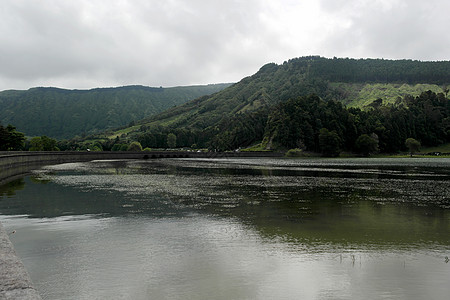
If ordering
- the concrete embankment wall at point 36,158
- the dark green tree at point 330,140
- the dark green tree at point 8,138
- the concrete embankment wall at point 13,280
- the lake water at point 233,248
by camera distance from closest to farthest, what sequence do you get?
1. the concrete embankment wall at point 13,280
2. the lake water at point 233,248
3. the concrete embankment wall at point 36,158
4. the dark green tree at point 8,138
5. the dark green tree at point 330,140

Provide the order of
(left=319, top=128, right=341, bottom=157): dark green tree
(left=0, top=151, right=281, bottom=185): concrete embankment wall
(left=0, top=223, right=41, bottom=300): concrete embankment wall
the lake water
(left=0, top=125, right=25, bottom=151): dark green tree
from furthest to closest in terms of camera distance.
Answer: (left=319, top=128, right=341, bottom=157): dark green tree, (left=0, top=125, right=25, bottom=151): dark green tree, (left=0, top=151, right=281, bottom=185): concrete embankment wall, the lake water, (left=0, top=223, right=41, bottom=300): concrete embankment wall

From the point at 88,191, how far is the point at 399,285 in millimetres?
35213

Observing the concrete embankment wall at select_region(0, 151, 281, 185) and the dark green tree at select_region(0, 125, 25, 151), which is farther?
the dark green tree at select_region(0, 125, 25, 151)

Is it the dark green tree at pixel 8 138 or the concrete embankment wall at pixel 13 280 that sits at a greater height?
the dark green tree at pixel 8 138

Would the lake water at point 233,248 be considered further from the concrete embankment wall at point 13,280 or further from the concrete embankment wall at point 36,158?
the concrete embankment wall at point 36,158

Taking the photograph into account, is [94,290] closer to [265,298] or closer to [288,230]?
[265,298]

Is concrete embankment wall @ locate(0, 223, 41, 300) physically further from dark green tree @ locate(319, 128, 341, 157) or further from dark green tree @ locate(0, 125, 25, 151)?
dark green tree @ locate(319, 128, 341, 157)

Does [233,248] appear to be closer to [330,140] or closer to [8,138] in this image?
[8,138]

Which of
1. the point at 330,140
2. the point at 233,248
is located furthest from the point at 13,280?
the point at 330,140

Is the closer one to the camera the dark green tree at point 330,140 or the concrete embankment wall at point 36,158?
the concrete embankment wall at point 36,158

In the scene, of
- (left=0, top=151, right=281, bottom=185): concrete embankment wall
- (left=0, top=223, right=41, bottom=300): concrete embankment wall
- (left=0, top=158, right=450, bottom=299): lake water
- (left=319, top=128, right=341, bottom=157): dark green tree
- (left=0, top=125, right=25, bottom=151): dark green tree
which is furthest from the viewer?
(left=319, top=128, right=341, bottom=157): dark green tree

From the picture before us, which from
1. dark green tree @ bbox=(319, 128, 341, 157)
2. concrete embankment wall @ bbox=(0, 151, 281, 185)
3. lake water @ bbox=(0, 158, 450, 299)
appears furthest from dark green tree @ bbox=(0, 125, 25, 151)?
dark green tree @ bbox=(319, 128, 341, 157)

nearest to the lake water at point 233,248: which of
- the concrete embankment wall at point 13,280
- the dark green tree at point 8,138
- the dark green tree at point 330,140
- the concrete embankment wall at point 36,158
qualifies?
the concrete embankment wall at point 13,280

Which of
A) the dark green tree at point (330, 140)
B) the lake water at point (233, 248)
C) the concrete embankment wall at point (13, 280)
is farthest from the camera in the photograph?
the dark green tree at point (330, 140)
